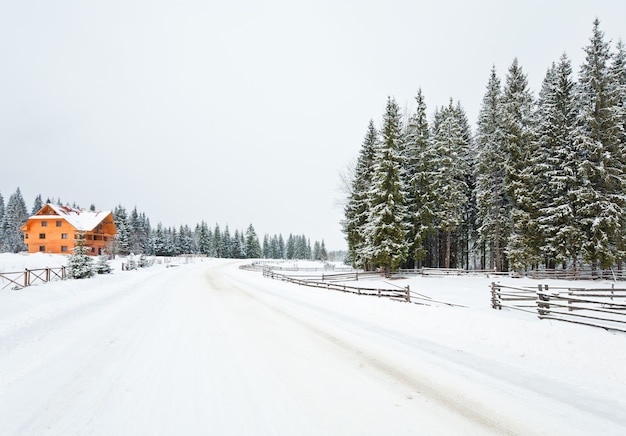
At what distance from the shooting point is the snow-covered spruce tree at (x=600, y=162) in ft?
81.8

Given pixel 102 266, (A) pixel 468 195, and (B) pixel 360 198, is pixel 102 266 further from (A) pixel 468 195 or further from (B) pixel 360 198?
(A) pixel 468 195

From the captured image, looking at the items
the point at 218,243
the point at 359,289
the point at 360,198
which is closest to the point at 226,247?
the point at 218,243

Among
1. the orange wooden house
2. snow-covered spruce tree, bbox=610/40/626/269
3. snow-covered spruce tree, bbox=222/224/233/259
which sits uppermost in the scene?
snow-covered spruce tree, bbox=610/40/626/269

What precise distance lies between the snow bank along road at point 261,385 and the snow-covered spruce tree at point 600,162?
85.2ft

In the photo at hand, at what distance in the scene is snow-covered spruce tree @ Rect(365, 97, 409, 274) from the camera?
3027cm

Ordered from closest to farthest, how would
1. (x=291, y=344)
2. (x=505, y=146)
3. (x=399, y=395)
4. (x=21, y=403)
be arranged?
(x=21, y=403) → (x=399, y=395) → (x=291, y=344) → (x=505, y=146)

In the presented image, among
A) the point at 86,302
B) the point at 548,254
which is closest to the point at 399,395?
the point at 86,302

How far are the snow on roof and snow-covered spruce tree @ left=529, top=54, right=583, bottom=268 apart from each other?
6950 centimetres

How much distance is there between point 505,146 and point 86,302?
119ft

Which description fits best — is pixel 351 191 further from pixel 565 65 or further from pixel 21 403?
pixel 21 403

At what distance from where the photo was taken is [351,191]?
39.0 m

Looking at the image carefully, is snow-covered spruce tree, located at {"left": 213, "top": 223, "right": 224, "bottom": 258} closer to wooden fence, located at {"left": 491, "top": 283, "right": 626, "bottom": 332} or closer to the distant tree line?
the distant tree line

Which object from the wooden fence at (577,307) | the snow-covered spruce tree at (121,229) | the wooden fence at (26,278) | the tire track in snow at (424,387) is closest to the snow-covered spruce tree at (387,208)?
the wooden fence at (577,307)

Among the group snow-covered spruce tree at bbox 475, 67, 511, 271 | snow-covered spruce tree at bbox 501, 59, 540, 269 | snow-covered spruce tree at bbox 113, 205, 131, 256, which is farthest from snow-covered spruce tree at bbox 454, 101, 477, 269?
snow-covered spruce tree at bbox 113, 205, 131, 256
